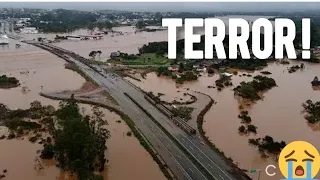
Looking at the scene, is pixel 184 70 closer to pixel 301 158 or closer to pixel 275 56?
pixel 275 56

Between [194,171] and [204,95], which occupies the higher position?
[204,95]

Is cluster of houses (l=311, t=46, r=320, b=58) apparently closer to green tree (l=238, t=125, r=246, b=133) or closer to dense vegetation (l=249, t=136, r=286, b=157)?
green tree (l=238, t=125, r=246, b=133)

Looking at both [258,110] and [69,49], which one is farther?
[69,49]

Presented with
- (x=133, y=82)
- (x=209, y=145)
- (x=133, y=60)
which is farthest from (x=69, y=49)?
(x=209, y=145)

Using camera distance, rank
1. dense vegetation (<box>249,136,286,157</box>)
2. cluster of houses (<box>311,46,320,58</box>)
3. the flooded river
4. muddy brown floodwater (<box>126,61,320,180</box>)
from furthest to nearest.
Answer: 1. the flooded river
2. cluster of houses (<box>311,46,320,58</box>)
3. muddy brown floodwater (<box>126,61,320,180</box>)
4. dense vegetation (<box>249,136,286,157</box>)

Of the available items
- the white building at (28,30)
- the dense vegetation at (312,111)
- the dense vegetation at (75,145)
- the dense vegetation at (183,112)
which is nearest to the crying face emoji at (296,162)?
the dense vegetation at (75,145)

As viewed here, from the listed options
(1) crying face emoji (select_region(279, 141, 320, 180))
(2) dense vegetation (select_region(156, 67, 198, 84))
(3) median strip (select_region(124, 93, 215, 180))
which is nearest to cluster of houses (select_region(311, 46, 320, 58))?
(2) dense vegetation (select_region(156, 67, 198, 84))
